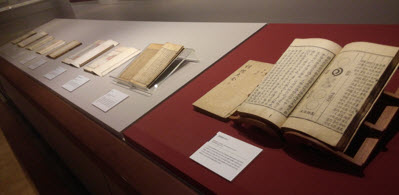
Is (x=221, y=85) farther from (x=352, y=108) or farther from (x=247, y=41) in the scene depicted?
(x=352, y=108)

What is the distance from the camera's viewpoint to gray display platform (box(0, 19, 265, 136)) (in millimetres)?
1405

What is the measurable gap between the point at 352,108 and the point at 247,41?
99 cm

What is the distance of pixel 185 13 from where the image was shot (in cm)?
304

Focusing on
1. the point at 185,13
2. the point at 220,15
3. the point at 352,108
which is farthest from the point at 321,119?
the point at 185,13

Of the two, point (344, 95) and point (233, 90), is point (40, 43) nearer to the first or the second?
point (233, 90)

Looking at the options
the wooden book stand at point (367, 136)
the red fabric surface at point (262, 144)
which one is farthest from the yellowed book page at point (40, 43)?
the wooden book stand at point (367, 136)

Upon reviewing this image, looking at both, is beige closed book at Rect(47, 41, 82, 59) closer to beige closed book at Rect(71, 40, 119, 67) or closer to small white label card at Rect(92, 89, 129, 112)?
beige closed book at Rect(71, 40, 119, 67)

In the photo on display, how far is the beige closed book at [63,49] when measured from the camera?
103 inches

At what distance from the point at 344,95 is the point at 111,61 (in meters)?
1.58

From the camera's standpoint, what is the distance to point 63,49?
2.68 m

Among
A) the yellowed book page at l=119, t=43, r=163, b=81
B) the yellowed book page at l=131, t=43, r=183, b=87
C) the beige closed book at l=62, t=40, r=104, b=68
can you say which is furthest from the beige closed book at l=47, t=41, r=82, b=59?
the yellowed book page at l=131, t=43, r=183, b=87

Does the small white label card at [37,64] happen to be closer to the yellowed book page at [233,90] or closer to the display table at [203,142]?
the display table at [203,142]

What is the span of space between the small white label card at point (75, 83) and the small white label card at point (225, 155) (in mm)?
1177

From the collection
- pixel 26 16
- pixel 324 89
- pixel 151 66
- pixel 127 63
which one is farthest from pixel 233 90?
pixel 26 16
